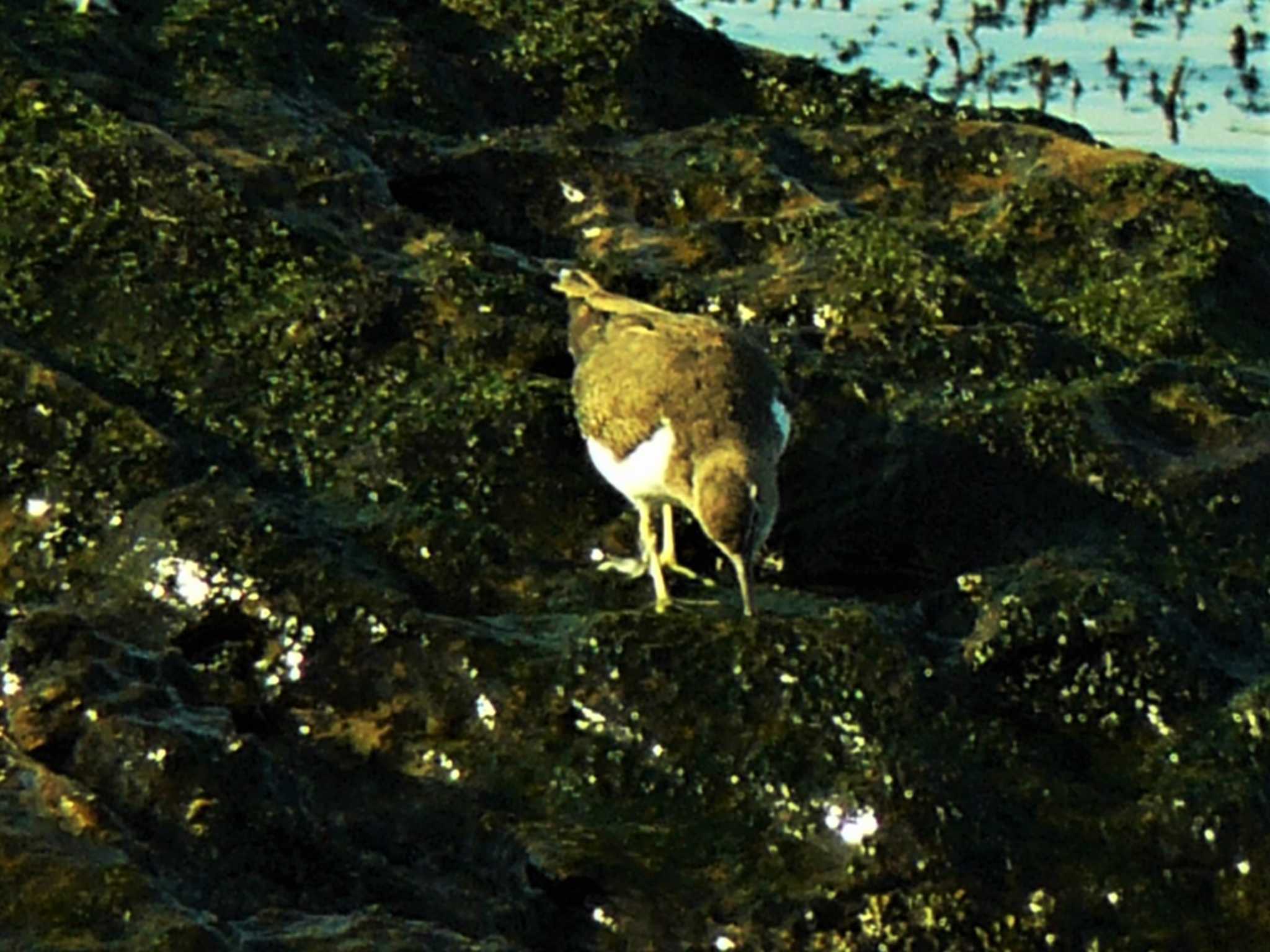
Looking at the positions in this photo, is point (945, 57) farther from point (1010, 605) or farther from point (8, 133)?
point (1010, 605)

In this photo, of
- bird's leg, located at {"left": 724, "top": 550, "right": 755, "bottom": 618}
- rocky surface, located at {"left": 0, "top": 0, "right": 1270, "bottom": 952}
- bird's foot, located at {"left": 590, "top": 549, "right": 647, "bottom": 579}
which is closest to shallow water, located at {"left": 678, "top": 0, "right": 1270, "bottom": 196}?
rocky surface, located at {"left": 0, "top": 0, "right": 1270, "bottom": 952}

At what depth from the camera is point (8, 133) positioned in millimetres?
7531

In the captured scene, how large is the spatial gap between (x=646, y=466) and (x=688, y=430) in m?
0.18

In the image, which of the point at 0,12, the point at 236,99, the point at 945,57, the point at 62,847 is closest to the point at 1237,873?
the point at 62,847

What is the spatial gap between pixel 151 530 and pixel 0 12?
3.15 meters

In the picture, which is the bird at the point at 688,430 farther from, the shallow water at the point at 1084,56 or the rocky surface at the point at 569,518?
the shallow water at the point at 1084,56

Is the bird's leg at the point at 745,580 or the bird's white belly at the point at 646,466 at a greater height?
the bird's white belly at the point at 646,466

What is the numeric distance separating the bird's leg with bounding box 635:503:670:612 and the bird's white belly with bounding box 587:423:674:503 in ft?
0.20

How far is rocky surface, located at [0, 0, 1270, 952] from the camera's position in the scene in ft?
16.6

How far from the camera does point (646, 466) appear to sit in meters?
6.10

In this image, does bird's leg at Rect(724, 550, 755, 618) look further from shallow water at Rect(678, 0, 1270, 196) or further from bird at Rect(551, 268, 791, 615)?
shallow water at Rect(678, 0, 1270, 196)

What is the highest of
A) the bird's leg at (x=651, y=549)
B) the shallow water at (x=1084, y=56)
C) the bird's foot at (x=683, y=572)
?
the bird's leg at (x=651, y=549)

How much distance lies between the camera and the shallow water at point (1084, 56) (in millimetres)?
12500

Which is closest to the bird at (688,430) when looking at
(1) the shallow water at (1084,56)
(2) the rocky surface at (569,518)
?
(2) the rocky surface at (569,518)
